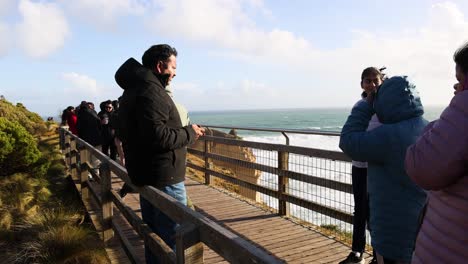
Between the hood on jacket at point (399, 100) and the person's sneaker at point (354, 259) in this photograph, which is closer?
the hood on jacket at point (399, 100)

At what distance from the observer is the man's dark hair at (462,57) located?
4.52 feet

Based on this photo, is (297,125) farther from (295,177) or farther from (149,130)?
(149,130)

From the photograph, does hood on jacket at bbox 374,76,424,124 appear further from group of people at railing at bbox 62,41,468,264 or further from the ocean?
the ocean

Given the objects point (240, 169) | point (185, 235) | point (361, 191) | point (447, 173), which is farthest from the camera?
point (240, 169)

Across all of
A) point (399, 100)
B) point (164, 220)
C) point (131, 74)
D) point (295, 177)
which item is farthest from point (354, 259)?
point (131, 74)

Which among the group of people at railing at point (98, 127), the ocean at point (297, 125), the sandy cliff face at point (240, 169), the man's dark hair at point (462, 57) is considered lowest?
the ocean at point (297, 125)

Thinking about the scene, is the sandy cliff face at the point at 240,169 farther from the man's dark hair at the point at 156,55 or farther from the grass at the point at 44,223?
the man's dark hair at the point at 156,55

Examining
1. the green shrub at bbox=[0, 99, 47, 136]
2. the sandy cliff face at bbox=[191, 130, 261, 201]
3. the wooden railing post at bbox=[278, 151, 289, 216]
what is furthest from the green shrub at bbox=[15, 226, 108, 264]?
the green shrub at bbox=[0, 99, 47, 136]

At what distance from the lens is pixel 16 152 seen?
8883 millimetres

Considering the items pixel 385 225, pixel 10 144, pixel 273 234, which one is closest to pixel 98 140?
pixel 10 144

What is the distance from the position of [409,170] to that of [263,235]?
3.29 meters

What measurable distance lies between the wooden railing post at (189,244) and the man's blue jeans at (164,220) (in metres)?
0.68

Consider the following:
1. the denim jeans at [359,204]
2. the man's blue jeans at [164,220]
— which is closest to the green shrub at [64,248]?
the man's blue jeans at [164,220]

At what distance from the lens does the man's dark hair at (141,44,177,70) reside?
2.74 meters
